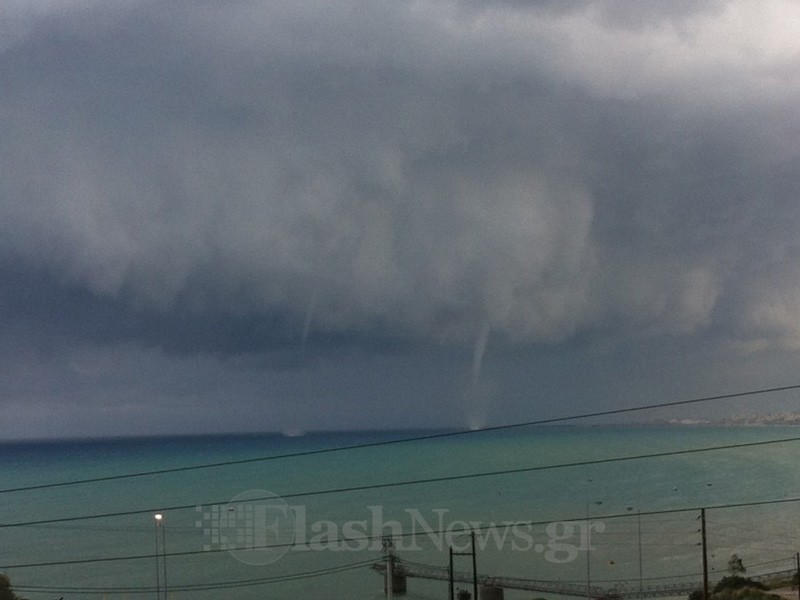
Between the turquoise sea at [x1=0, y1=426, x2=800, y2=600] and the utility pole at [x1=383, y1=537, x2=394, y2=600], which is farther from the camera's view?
the turquoise sea at [x1=0, y1=426, x2=800, y2=600]

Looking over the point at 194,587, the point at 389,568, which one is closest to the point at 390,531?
the point at 194,587

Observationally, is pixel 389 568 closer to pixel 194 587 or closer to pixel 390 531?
pixel 194 587

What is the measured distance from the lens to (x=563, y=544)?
78312 mm

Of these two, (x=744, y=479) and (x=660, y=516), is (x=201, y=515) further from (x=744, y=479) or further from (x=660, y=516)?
(x=744, y=479)

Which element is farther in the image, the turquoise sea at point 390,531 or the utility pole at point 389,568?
the turquoise sea at point 390,531

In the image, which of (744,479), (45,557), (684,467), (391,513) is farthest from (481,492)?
(45,557)

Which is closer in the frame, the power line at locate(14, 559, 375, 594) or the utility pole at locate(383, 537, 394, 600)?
the utility pole at locate(383, 537, 394, 600)

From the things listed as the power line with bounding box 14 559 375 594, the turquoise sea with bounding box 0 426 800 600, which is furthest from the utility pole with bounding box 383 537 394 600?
the power line with bounding box 14 559 375 594

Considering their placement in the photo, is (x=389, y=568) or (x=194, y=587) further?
(x=194, y=587)

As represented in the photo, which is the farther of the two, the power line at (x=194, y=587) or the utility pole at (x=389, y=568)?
the power line at (x=194, y=587)

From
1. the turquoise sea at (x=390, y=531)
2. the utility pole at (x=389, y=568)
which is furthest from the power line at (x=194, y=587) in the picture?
the utility pole at (x=389, y=568)

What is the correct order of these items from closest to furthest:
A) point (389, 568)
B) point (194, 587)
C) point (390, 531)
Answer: point (389, 568), point (194, 587), point (390, 531)

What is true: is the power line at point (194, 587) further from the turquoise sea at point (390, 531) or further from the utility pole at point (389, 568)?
the utility pole at point (389, 568)

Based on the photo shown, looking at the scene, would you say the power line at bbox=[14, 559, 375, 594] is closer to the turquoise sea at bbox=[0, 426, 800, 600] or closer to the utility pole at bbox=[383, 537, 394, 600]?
the turquoise sea at bbox=[0, 426, 800, 600]
